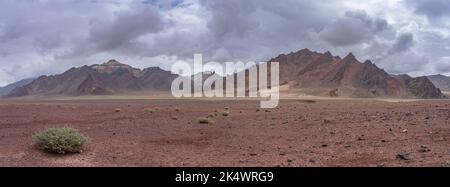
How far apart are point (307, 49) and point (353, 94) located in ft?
229

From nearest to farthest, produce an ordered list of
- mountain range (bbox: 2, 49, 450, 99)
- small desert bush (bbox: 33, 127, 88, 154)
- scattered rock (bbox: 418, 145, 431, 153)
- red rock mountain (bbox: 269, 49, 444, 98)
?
1. scattered rock (bbox: 418, 145, 431, 153)
2. small desert bush (bbox: 33, 127, 88, 154)
3. red rock mountain (bbox: 269, 49, 444, 98)
4. mountain range (bbox: 2, 49, 450, 99)

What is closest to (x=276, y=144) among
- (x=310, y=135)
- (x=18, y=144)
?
(x=310, y=135)

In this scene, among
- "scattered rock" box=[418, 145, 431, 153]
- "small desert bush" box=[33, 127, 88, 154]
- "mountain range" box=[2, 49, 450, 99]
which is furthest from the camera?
"mountain range" box=[2, 49, 450, 99]

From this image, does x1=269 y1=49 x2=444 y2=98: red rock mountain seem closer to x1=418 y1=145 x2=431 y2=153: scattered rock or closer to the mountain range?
the mountain range

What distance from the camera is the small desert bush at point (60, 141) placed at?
13.6m

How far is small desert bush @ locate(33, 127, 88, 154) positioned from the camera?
13562mm

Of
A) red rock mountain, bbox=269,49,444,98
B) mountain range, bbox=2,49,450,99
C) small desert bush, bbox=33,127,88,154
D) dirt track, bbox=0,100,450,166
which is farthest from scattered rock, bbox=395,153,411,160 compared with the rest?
red rock mountain, bbox=269,49,444,98

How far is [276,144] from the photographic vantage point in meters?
16.7

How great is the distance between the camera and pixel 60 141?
1362cm

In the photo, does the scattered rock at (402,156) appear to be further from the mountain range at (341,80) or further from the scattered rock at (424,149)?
the mountain range at (341,80)

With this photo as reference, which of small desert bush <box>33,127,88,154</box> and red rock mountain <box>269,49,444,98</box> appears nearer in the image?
small desert bush <box>33,127,88,154</box>

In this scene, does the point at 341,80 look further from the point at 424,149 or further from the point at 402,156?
the point at 402,156
